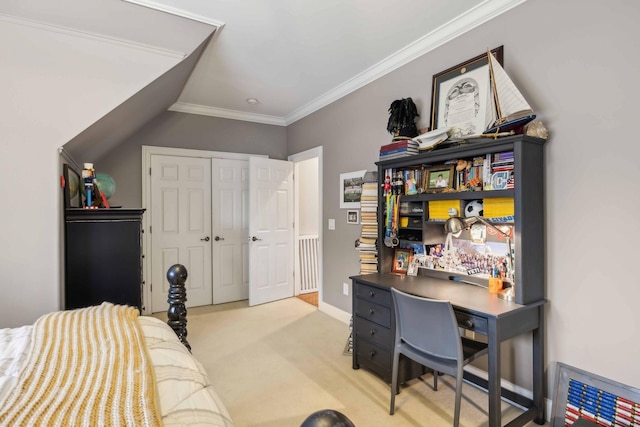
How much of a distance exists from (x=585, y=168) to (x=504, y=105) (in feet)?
1.84

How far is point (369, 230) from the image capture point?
296 cm

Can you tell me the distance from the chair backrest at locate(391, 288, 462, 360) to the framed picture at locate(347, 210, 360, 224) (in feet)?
5.08

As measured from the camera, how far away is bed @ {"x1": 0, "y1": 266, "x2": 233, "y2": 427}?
792 millimetres

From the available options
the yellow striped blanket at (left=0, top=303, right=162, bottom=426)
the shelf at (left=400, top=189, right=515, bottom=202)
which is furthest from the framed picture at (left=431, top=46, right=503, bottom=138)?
the yellow striped blanket at (left=0, top=303, right=162, bottom=426)

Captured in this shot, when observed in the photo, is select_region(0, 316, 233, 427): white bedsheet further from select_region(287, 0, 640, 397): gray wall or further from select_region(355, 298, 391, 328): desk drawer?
select_region(287, 0, 640, 397): gray wall

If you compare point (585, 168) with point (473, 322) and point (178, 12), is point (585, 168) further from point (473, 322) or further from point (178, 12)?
point (178, 12)

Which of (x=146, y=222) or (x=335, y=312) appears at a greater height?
(x=146, y=222)

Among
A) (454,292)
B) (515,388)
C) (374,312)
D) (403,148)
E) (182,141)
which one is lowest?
(515,388)

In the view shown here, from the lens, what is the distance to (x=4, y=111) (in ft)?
6.64

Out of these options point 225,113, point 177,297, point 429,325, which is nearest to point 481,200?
point 429,325

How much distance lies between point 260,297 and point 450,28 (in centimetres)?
Result: 364

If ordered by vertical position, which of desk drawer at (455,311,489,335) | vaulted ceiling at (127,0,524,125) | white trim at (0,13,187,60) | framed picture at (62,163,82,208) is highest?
vaulted ceiling at (127,0,524,125)

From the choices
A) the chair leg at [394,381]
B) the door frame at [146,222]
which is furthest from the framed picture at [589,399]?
the door frame at [146,222]

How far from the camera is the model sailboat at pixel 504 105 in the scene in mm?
1903
